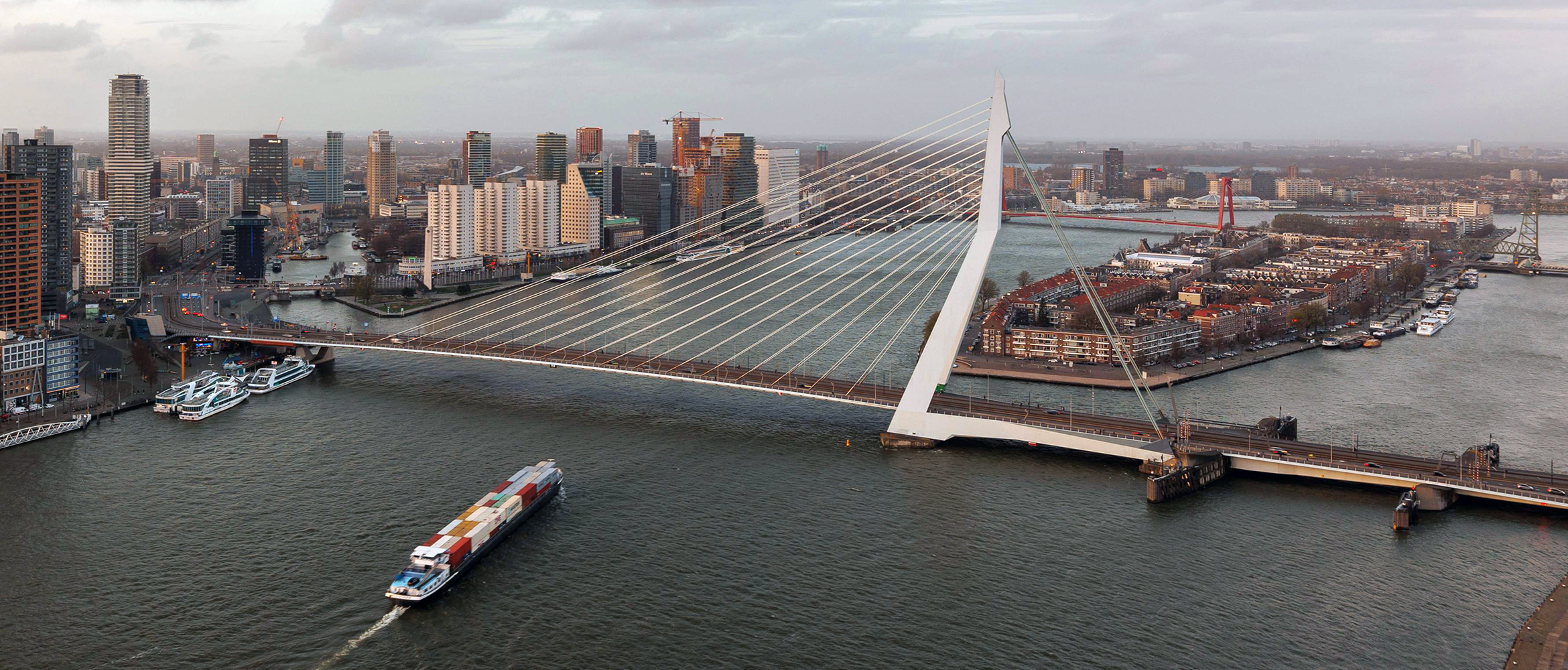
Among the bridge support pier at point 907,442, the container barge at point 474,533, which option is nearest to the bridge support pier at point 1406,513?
the bridge support pier at point 907,442

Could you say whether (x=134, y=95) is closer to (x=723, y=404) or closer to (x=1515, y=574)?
(x=723, y=404)

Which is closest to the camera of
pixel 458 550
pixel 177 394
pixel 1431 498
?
pixel 458 550

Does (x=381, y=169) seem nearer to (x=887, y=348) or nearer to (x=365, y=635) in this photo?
(x=887, y=348)

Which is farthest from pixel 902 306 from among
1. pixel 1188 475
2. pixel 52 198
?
pixel 52 198

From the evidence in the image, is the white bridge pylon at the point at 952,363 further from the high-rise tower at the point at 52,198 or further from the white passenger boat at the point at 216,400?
the high-rise tower at the point at 52,198

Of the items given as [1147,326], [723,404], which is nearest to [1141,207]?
[1147,326]

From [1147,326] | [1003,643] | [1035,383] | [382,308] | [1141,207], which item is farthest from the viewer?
[1141,207]

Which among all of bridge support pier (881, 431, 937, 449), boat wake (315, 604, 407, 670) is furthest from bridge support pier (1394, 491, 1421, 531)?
boat wake (315, 604, 407, 670)
